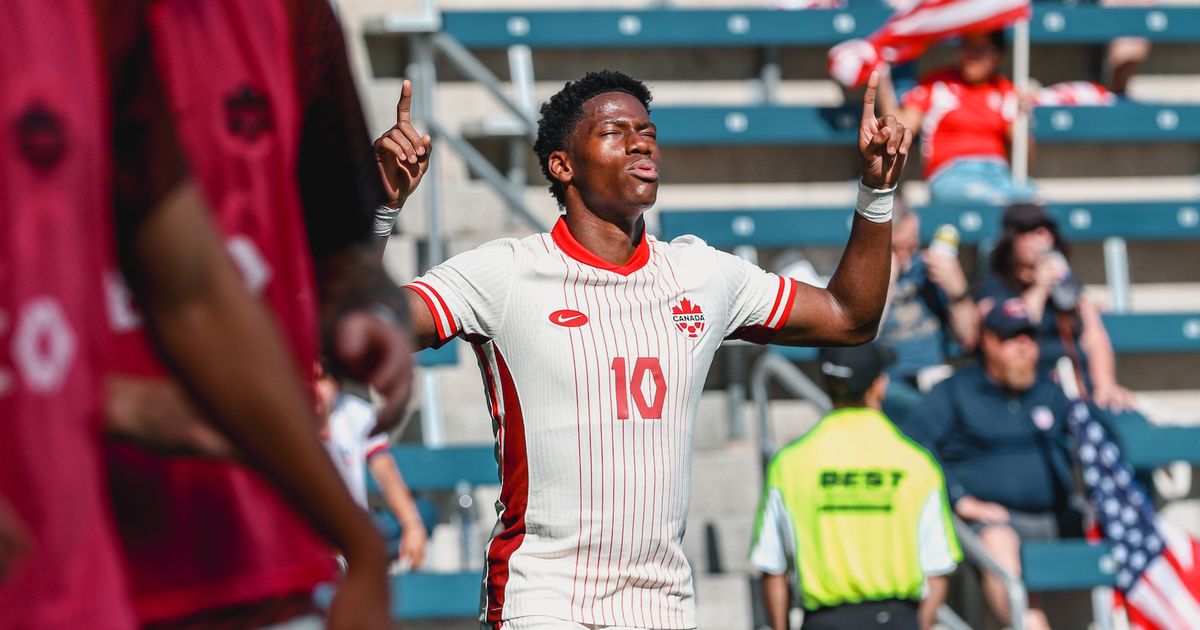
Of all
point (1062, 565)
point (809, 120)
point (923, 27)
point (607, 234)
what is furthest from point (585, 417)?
point (923, 27)

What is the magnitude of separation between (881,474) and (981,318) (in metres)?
1.60

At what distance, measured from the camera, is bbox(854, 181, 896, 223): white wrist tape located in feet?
13.3

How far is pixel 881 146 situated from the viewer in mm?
4008

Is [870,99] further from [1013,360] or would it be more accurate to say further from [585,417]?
[1013,360]

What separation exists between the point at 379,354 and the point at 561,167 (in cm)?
272

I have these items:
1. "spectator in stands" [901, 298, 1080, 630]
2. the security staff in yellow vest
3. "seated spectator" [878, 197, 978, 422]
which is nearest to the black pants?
the security staff in yellow vest

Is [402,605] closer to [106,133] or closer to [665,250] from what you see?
[665,250]

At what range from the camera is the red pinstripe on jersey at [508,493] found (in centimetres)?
381

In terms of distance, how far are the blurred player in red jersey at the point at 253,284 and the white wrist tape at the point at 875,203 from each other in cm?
246

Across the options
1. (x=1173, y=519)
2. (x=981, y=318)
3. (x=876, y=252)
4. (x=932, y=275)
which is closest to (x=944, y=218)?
(x=932, y=275)

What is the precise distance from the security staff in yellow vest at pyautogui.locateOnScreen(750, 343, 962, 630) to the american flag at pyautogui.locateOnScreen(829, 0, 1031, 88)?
3.19 metres

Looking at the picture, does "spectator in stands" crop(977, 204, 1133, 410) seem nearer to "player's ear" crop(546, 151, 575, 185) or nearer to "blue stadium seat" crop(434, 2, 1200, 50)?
"blue stadium seat" crop(434, 2, 1200, 50)

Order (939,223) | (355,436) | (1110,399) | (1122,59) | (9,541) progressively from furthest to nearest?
(1122,59), (939,223), (1110,399), (355,436), (9,541)

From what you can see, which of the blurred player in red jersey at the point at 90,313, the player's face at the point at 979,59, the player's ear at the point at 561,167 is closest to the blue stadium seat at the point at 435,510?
the player's ear at the point at 561,167
